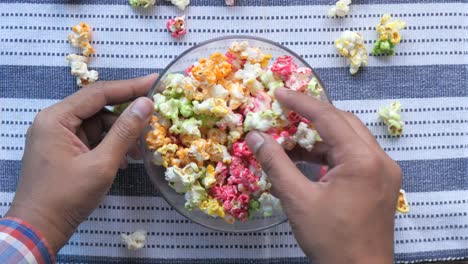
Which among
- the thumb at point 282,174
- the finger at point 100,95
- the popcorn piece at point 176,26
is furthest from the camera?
the popcorn piece at point 176,26

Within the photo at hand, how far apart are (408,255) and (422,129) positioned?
23cm

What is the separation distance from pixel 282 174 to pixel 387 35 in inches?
15.1

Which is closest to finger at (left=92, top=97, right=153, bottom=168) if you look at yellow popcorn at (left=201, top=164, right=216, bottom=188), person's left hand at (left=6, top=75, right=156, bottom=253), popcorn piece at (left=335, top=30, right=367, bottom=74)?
person's left hand at (left=6, top=75, right=156, bottom=253)

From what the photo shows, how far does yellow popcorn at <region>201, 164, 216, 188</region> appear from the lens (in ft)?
2.50

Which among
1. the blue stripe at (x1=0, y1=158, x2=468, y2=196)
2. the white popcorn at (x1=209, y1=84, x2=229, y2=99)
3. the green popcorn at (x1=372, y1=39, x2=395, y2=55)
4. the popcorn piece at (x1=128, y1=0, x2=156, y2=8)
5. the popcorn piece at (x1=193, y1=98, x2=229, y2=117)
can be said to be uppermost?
the popcorn piece at (x1=128, y1=0, x2=156, y2=8)

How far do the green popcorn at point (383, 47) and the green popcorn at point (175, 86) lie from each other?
37cm

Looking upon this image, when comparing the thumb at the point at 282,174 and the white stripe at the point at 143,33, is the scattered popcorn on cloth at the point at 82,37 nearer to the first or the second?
the white stripe at the point at 143,33

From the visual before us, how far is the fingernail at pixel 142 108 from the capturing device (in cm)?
74

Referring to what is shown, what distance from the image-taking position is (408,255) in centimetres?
93

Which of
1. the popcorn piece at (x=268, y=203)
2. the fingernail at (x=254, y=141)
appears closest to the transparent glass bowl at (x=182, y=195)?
the popcorn piece at (x=268, y=203)

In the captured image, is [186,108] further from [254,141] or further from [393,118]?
[393,118]

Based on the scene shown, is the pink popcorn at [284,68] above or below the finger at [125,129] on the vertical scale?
above

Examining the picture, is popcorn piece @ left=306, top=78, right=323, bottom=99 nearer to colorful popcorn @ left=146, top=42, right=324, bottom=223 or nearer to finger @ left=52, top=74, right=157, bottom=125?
colorful popcorn @ left=146, top=42, right=324, bottom=223

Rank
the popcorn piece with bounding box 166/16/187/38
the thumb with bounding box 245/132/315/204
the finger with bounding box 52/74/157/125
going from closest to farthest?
1. the thumb with bounding box 245/132/315/204
2. the finger with bounding box 52/74/157/125
3. the popcorn piece with bounding box 166/16/187/38
